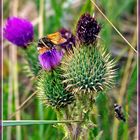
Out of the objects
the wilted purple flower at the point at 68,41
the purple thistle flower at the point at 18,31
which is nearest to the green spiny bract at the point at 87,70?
the wilted purple flower at the point at 68,41

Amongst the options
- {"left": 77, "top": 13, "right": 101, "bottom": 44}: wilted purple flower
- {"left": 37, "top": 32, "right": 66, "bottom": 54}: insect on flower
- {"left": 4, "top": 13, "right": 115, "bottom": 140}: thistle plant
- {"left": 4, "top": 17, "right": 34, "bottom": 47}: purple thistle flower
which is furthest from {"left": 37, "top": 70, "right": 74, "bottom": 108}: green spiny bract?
{"left": 4, "top": 17, "right": 34, "bottom": 47}: purple thistle flower

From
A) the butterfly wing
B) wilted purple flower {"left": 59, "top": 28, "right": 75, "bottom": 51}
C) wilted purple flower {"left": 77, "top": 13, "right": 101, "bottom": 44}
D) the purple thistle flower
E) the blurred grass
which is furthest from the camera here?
the blurred grass

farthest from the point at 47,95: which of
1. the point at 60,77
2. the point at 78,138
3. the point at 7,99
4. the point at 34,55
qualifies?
the point at 7,99

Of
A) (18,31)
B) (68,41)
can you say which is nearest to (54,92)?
(68,41)

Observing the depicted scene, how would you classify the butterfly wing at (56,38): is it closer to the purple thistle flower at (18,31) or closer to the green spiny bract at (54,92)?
the green spiny bract at (54,92)

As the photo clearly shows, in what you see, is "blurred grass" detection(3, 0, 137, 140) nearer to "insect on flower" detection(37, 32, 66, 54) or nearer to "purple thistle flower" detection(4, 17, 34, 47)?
"insect on flower" detection(37, 32, 66, 54)

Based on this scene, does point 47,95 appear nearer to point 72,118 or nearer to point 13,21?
point 72,118
